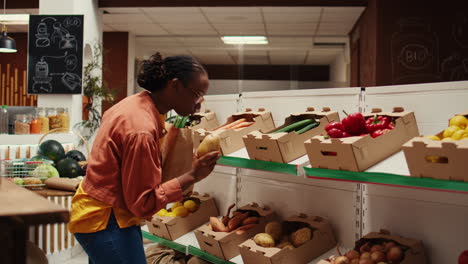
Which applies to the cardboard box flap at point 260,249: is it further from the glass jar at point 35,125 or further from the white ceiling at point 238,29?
the white ceiling at point 238,29

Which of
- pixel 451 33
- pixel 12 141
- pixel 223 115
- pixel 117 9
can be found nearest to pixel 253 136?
pixel 223 115

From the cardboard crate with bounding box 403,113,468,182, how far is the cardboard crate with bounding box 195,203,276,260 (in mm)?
1228

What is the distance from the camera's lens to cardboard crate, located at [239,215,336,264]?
238cm

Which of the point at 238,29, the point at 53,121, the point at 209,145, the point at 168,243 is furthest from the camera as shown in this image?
the point at 238,29

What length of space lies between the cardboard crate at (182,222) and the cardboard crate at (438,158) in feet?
5.85

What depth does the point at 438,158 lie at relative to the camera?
169 centimetres

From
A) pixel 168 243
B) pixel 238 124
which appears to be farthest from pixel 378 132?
pixel 168 243

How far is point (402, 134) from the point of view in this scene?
7.03 ft

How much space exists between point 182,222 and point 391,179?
168 cm

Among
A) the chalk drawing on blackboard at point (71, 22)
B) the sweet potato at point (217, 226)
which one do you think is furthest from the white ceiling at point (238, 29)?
the sweet potato at point (217, 226)

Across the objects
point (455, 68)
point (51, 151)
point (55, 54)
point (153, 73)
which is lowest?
point (51, 151)

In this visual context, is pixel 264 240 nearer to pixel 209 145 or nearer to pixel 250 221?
pixel 250 221

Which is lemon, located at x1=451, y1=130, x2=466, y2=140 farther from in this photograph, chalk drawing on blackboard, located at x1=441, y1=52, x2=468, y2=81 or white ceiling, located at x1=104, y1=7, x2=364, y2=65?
white ceiling, located at x1=104, y1=7, x2=364, y2=65

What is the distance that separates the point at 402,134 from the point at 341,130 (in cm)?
26
